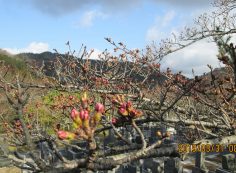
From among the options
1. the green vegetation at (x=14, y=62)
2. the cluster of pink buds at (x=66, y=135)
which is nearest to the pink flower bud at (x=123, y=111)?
the cluster of pink buds at (x=66, y=135)

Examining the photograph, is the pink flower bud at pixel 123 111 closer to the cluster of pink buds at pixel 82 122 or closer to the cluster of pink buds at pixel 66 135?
the cluster of pink buds at pixel 82 122

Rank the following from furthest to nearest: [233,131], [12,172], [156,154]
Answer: [12,172] < [233,131] < [156,154]

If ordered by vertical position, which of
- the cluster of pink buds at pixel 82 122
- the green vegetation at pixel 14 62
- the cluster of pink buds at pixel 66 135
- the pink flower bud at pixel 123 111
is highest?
the green vegetation at pixel 14 62

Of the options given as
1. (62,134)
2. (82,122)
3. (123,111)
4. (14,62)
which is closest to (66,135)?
(62,134)

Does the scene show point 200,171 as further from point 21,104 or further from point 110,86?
point 21,104

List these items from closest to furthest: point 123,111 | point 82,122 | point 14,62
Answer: point 82,122 < point 123,111 < point 14,62

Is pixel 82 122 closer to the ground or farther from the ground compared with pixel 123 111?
closer to the ground

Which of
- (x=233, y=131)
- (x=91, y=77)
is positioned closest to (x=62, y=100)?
(x=91, y=77)

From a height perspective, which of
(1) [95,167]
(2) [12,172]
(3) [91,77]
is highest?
(3) [91,77]

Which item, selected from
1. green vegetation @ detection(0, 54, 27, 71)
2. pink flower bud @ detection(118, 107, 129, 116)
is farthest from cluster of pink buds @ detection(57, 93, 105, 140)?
green vegetation @ detection(0, 54, 27, 71)

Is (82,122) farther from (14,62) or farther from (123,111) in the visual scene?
(14,62)

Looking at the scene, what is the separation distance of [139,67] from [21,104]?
21.8 feet

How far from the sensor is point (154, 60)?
8008 mm

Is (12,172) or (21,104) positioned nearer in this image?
(21,104)
